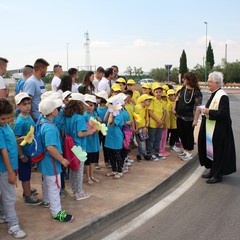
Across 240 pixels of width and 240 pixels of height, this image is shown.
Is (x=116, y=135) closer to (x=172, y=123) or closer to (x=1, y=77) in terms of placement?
(x=1, y=77)

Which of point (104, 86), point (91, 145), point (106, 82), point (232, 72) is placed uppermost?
point (232, 72)

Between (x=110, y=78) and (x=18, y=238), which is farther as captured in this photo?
(x=110, y=78)

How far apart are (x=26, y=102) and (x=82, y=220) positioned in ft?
5.75

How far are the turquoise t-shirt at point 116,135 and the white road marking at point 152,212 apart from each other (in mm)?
1347

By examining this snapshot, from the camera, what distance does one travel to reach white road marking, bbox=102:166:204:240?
4.27 metres

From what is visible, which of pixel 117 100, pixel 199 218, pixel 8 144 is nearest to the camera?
pixel 8 144

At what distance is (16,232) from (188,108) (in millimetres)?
4842

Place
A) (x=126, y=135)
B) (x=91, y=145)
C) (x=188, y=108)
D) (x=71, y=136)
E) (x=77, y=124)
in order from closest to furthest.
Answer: (x=77, y=124), (x=71, y=136), (x=91, y=145), (x=126, y=135), (x=188, y=108)

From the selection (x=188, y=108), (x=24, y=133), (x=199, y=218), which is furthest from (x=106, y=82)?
(x=199, y=218)

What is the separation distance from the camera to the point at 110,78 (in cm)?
925

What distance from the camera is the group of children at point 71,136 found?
13.3 ft

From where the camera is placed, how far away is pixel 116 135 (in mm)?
6344

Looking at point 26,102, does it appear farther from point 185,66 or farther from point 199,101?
point 185,66

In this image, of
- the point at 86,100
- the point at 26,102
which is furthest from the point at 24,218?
the point at 86,100
